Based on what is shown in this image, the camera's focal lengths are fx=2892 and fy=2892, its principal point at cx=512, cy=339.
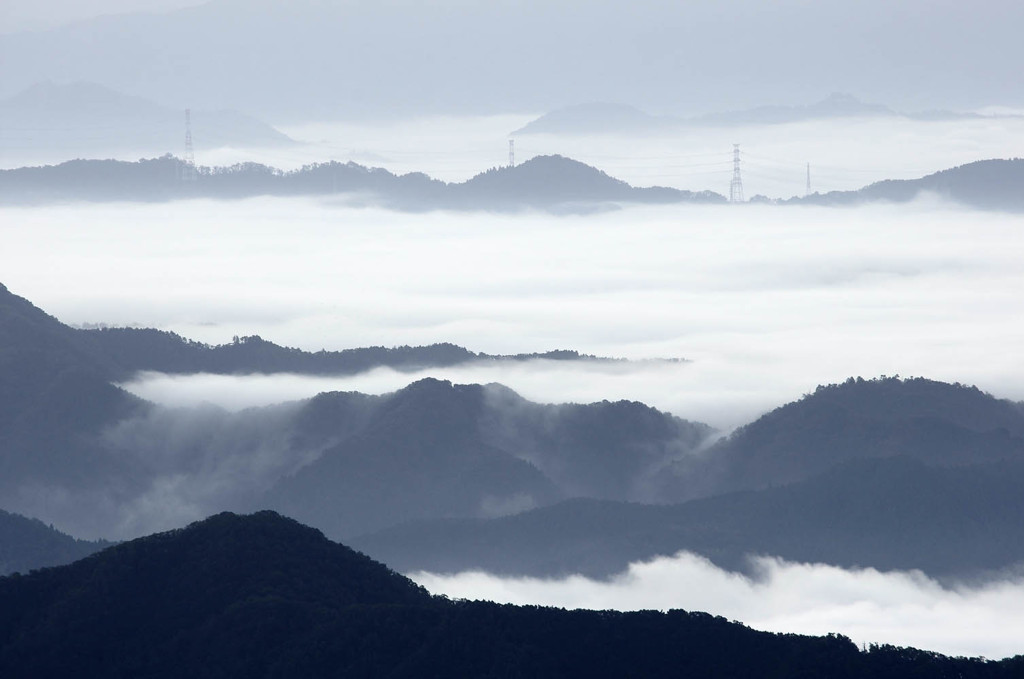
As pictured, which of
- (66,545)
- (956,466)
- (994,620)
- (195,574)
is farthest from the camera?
(956,466)

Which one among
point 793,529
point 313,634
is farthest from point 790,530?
point 313,634

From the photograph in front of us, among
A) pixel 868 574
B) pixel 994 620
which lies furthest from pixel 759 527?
pixel 994 620

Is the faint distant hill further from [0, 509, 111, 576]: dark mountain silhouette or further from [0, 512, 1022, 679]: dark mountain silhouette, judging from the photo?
[0, 512, 1022, 679]: dark mountain silhouette

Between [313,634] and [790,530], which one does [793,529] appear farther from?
[313,634]

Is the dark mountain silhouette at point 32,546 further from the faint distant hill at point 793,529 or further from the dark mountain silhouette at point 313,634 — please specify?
the faint distant hill at point 793,529

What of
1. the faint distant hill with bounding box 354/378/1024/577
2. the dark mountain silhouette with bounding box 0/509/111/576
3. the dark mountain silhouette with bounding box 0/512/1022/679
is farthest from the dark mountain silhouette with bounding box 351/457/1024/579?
the dark mountain silhouette with bounding box 0/512/1022/679

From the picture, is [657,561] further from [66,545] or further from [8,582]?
[8,582]
